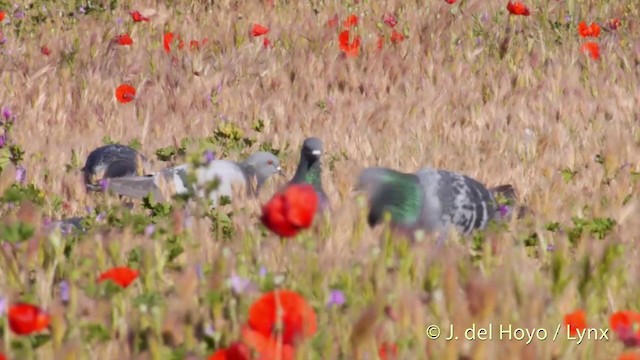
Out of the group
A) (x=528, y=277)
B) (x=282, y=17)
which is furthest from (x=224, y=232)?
(x=282, y=17)

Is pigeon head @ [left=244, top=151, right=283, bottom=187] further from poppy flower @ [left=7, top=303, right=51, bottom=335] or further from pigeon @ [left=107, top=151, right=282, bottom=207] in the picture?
poppy flower @ [left=7, top=303, right=51, bottom=335]

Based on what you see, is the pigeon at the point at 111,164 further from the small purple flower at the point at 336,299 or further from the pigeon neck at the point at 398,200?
the small purple flower at the point at 336,299

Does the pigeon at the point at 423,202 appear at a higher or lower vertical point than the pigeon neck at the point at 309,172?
lower

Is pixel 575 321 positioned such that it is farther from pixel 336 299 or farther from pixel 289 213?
pixel 289 213

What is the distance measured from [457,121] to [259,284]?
11.3 ft

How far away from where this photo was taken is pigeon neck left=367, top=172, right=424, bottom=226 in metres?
3.36

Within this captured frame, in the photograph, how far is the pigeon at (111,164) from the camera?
4.58m

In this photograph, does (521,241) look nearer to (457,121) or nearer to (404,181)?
(404,181)

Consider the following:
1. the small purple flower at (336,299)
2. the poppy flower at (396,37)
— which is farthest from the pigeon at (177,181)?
the poppy flower at (396,37)

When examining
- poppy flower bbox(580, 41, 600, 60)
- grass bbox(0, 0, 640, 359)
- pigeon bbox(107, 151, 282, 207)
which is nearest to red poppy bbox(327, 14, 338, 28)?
grass bbox(0, 0, 640, 359)

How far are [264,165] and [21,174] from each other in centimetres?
106

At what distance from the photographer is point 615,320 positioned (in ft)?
6.68

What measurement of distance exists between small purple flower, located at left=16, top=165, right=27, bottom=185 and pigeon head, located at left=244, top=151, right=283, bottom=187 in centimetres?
98

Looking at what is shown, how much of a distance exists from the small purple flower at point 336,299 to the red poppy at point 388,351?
0.59 ft
